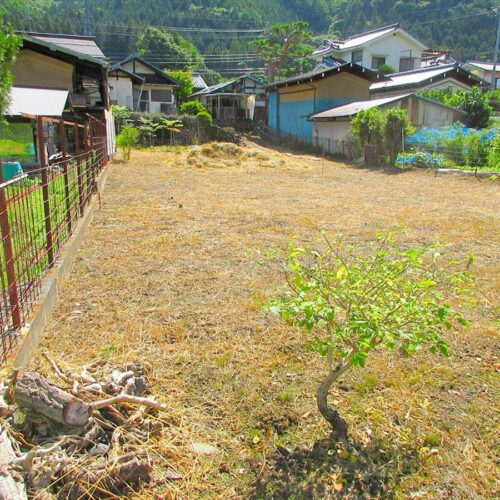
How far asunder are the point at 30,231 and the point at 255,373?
82.9 inches

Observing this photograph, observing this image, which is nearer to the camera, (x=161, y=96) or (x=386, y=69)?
(x=161, y=96)

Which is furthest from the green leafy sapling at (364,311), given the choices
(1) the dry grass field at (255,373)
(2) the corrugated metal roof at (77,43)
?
(2) the corrugated metal roof at (77,43)

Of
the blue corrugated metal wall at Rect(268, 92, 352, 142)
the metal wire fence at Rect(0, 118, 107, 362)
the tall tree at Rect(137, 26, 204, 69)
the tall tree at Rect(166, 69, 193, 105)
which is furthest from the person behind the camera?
the tall tree at Rect(137, 26, 204, 69)

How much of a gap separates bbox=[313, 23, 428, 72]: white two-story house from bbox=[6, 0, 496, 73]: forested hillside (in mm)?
25915

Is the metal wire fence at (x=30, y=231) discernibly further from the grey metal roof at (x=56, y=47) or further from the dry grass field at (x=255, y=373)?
the grey metal roof at (x=56, y=47)

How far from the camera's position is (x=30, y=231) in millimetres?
3564

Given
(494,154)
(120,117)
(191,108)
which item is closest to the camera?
(494,154)

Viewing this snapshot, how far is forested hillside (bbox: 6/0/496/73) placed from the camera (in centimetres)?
6041

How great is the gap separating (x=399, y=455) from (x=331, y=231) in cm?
457

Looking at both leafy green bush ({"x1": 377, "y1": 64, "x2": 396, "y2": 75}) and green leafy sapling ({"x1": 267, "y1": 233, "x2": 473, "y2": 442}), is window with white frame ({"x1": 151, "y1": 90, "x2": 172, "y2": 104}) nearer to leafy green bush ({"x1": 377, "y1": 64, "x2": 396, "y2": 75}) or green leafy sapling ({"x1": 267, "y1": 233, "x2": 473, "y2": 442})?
leafy green bush ({"x1": 377, "y1": 64, "x2": 396, "y2": 75})

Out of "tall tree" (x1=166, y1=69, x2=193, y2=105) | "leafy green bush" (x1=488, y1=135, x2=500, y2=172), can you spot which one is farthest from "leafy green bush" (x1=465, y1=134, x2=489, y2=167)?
"tall tree" (x1=166, y1=69, x2=193, y2=105)

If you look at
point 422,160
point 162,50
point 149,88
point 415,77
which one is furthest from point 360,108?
point 162,50

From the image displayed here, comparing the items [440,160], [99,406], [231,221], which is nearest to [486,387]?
[99,406]

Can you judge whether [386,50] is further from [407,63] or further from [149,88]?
[149,88]
